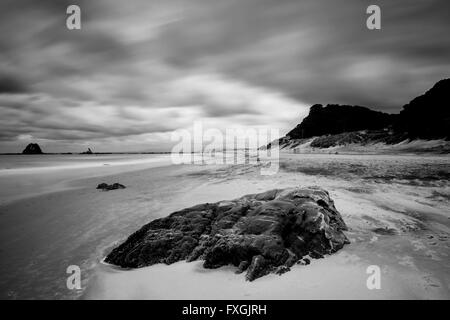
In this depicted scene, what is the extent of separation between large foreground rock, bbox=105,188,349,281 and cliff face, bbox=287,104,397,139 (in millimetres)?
100719

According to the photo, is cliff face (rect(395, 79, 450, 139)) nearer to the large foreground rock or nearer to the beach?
the beach

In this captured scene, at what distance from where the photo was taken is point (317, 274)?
4.18 m

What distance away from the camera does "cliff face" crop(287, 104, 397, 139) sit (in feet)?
324

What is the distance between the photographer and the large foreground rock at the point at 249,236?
4602 millimetres

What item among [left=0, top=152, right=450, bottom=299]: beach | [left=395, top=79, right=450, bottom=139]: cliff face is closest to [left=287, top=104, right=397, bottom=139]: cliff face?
[left=395, top=79, right=450, bottom=139]: cliff face

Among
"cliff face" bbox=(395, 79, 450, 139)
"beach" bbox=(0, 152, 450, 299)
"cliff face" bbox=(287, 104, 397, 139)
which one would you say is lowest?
"beach" bbox=(0, 152, 450, 299)

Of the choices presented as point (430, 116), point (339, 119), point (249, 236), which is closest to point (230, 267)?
point (249, 236)

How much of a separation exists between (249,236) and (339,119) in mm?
116162

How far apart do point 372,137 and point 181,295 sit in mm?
59950

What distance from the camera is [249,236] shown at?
4859 mm

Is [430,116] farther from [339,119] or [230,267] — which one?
[339,119]

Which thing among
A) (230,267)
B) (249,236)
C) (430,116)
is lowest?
(230,267)
